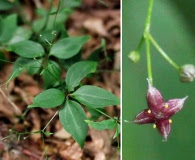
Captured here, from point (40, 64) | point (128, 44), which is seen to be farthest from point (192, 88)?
point (40, 64)

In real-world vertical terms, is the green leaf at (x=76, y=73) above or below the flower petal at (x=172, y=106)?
below

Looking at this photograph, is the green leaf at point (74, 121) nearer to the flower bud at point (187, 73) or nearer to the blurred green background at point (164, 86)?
the blurred green background at point (164, 86)

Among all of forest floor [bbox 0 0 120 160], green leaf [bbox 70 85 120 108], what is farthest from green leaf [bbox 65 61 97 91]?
forest floor [bbox 0 0 120 160]

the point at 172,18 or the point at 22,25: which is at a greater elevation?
the point at 172,18

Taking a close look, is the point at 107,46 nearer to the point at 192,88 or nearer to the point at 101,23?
the point at 101,23

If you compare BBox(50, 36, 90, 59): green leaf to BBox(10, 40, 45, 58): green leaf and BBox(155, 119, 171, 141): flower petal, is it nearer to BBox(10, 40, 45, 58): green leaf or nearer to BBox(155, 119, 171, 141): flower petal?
BBox(10, 40, 45, 58): green leaf

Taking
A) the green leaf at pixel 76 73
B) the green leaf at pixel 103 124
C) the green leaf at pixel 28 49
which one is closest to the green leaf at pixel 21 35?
the green leaf at pixel 28 49
